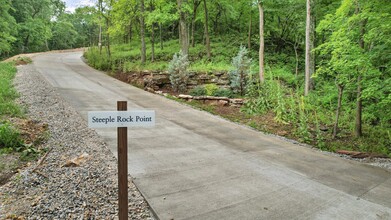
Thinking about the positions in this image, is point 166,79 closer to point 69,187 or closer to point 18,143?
point 18,143

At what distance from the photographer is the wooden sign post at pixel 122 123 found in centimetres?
247

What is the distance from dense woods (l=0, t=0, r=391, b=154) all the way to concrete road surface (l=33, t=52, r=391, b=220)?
1537mm

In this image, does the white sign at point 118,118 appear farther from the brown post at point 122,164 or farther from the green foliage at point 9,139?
the green foliage at point 9,139

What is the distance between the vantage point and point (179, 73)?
12.1 metres

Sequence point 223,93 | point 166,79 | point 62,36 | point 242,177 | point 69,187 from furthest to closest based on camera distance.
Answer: point 62,36
point 166,79
point 223,93
point 242,177
point 69,187

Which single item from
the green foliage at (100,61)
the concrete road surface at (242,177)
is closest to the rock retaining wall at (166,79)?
the concrete road surface at (242,177)

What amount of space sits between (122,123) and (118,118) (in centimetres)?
6

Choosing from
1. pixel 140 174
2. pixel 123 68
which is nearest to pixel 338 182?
pixel 140 174

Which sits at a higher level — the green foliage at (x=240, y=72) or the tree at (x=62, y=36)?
the tree at (x=62, y=36)

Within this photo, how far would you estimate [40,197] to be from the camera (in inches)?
130

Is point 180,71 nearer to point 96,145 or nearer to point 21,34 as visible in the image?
point 96,145

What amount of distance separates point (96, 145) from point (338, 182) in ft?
15.3

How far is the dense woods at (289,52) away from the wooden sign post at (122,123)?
17.7ft

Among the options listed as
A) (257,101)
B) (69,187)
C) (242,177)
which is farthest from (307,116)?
(69,187)
